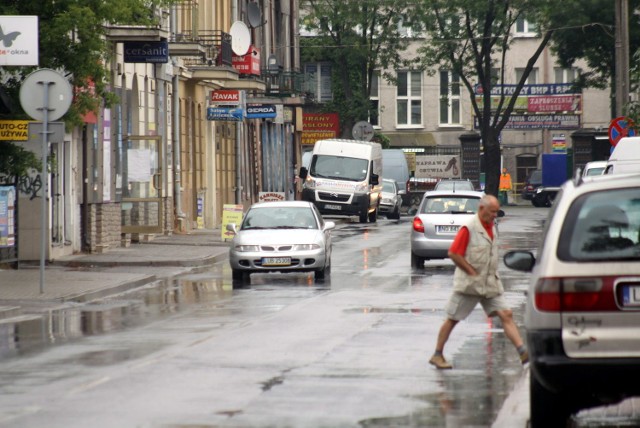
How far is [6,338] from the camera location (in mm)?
16766

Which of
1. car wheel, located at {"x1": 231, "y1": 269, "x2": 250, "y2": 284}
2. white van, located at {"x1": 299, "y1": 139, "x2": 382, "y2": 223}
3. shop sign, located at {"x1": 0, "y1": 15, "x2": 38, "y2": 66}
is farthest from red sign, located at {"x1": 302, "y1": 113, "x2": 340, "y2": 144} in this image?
shop sign, located at {"x1": 0, "y1": 15, "x2": 38, "y2": 66}

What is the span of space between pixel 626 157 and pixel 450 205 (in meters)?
9.26

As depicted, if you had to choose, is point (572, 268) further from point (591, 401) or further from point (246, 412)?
point (246, 412)

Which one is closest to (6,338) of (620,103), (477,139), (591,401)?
(591,401)

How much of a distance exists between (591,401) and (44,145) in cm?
1397

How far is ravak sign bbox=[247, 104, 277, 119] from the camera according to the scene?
5094 cm

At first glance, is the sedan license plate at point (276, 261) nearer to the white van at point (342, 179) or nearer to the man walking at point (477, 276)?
the man walking at point (477, 276)

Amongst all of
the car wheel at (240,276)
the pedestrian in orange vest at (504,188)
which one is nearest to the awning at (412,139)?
the pedestrian in orange vest at (504,188)

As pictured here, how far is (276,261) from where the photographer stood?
25.8 meters

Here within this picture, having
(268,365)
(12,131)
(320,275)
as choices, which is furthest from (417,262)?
(268,365)

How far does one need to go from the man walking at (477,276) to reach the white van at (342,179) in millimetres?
39911

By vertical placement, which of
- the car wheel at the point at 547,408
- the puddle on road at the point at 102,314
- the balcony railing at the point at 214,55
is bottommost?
the puddle on road at the point at 102,314

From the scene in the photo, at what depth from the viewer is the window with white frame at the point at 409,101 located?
95.3m

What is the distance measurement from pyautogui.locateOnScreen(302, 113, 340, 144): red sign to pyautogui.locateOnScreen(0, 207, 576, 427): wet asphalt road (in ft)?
167
